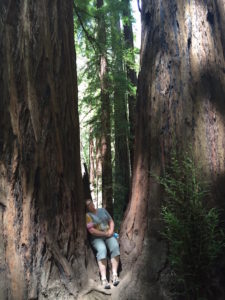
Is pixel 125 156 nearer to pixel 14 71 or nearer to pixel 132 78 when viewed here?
pixel 132 78

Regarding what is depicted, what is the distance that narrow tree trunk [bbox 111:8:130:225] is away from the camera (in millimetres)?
10953

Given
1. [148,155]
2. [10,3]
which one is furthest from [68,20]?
[148,155]

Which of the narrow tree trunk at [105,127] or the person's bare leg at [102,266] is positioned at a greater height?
the narrow tree trunk at [105,127]

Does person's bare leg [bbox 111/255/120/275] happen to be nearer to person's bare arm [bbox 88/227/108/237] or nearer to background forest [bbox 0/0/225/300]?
background forest [bbox 0/0/225/300]

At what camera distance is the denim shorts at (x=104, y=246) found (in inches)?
160

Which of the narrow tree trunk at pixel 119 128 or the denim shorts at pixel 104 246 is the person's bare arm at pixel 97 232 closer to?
the denim shorts at pixel 104 246

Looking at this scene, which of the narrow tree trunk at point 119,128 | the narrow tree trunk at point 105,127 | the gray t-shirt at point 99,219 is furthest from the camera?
the narrow tree trunk at point 119,128

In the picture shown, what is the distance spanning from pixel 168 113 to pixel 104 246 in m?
1.87

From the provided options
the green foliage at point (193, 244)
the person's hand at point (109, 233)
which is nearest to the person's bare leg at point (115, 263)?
the person's hand at point (109, 233)

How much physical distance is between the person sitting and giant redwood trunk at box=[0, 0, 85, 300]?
0.26 m

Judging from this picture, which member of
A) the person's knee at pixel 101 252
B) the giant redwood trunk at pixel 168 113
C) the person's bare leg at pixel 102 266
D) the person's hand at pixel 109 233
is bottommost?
the person's bare leg at pixel 102 266

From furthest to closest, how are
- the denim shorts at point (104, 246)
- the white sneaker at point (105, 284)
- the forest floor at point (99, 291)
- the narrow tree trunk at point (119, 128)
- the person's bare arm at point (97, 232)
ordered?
the narrow tree trunk at point (119, 128) → the person's bare arm at point (97, 232) → the denim shorts at point (104, 246) → the white sneaker at point (105, 284) → the forest floor at point (99, 291)

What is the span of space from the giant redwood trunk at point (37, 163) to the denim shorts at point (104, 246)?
0.26m

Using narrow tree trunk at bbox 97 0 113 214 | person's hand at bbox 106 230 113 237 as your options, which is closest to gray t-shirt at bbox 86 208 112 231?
person's hand at bbox 106 230 113 237
